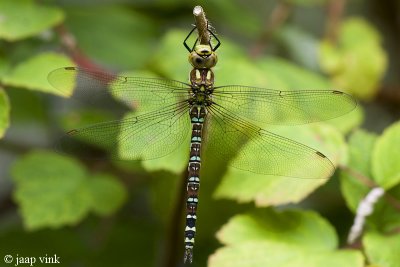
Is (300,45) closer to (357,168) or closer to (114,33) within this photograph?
(114,33)

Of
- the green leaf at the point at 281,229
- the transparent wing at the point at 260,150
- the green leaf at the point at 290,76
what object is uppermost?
the green leaf at the point at 290,76

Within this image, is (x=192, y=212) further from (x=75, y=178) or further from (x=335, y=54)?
(x=335, y=54)

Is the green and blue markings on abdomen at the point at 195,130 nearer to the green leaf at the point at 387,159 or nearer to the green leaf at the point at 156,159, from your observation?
the green leaf at the point at 156,159

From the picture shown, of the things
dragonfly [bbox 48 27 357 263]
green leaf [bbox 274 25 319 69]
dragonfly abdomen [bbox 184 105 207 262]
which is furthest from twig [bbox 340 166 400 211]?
green leaf [bbox 274 25 319 69]

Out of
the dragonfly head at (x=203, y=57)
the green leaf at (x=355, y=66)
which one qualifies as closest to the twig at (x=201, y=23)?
the dragonfly head at (x=203, y=57)

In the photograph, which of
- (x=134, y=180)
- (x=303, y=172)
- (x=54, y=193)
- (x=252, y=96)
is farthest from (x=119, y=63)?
(x=303, y=172)
